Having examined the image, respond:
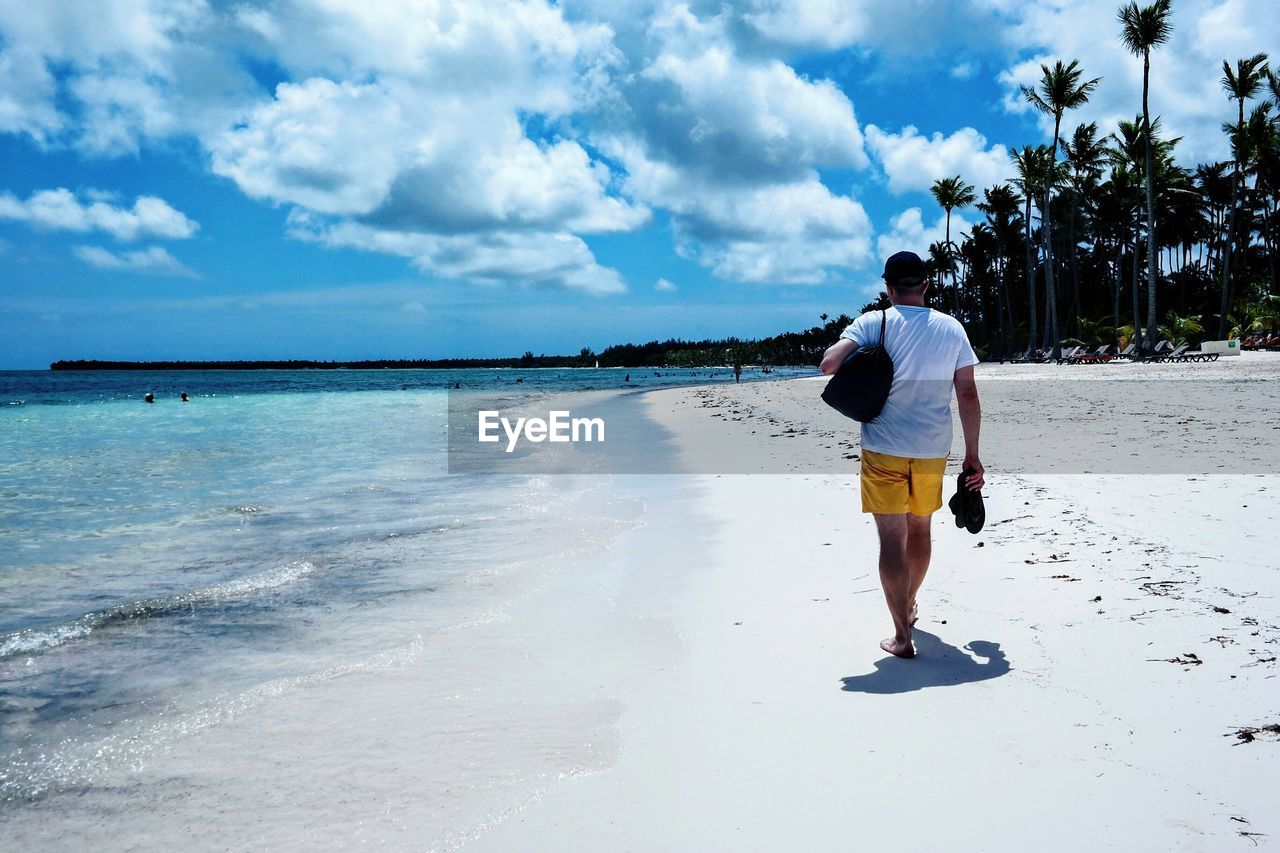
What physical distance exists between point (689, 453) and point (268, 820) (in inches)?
448

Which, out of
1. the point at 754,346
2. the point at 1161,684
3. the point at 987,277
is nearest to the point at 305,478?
the point at 1161,684

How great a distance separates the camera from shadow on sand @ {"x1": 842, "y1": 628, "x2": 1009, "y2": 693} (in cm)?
338

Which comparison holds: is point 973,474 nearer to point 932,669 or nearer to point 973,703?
point 932,669

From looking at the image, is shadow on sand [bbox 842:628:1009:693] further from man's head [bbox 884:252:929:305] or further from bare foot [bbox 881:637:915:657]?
man's head [bbox 884:252:929:305]

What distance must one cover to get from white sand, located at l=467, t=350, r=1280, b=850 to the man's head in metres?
1.73

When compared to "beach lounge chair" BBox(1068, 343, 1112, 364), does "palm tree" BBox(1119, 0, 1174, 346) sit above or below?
above

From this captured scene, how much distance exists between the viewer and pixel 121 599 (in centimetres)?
568

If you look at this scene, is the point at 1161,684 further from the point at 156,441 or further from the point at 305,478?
the point at 156,441

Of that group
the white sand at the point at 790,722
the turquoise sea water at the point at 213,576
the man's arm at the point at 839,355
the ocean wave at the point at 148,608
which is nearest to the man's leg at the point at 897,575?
the white sand at the point at 790,722

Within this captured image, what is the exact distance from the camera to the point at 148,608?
539cm

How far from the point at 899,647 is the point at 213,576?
5422 mm

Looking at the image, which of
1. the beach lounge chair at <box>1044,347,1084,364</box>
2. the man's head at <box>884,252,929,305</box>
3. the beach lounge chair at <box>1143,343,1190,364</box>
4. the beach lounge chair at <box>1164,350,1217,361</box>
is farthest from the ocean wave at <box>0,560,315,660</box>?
the beach lounge chair at <box>1044,347,1084,364</box>

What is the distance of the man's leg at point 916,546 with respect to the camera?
150 inches

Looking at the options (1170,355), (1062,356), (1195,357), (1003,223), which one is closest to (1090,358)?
(1170,355)
